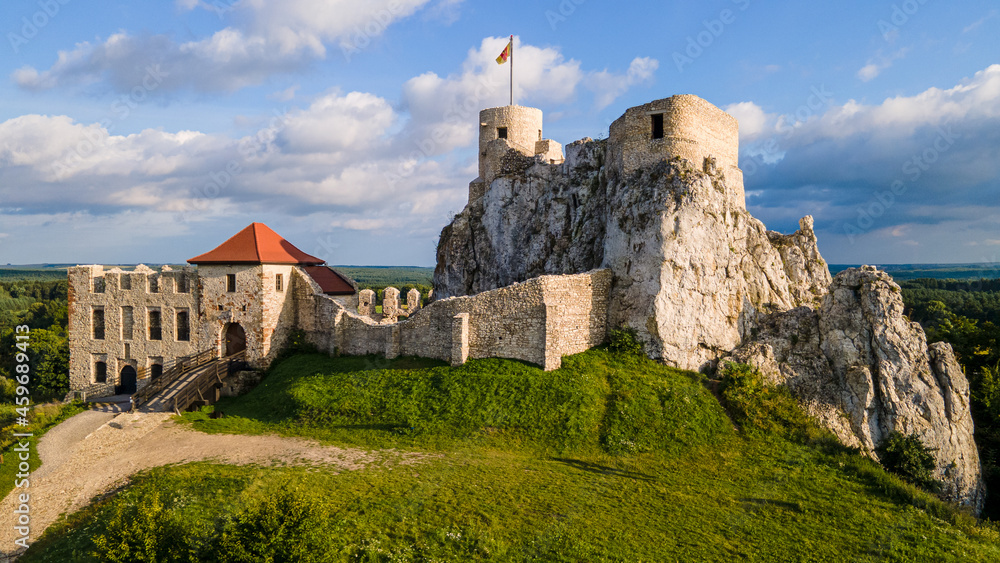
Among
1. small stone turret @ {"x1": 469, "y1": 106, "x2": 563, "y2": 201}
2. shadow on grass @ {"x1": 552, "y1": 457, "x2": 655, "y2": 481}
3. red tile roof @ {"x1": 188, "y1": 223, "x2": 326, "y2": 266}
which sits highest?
small stone turret @ {"x1": 469, "y1": 106, "x2": 563, "y2": 201}

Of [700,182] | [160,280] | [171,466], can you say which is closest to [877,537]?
[700,182]

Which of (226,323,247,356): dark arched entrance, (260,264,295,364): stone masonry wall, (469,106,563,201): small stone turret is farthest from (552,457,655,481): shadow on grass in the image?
(469,106,563,201): small stone turret

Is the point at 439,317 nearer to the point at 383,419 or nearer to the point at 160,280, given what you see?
the point at 383,419

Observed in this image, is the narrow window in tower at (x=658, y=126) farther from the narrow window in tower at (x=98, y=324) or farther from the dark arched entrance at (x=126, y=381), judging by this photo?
the narrow window in tower at (x=98, y=324)

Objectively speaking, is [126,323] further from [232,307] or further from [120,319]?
[232,307]

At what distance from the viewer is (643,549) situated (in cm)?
1200

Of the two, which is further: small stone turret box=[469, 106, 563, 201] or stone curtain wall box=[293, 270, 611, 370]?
small stone turret box=[469, 106, 563, 201]

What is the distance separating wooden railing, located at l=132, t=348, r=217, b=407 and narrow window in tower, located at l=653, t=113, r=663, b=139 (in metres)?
25.5

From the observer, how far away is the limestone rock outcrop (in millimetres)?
20156

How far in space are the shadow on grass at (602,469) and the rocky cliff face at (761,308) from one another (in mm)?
7211

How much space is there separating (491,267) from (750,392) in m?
18.9

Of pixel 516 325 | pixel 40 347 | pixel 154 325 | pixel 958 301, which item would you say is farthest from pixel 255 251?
pixel 958 301

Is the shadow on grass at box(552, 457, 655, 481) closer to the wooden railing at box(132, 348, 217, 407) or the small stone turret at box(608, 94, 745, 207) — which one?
the small stone turret at box(608, 94, 745, 207)

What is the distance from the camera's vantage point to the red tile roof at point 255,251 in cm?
2698
